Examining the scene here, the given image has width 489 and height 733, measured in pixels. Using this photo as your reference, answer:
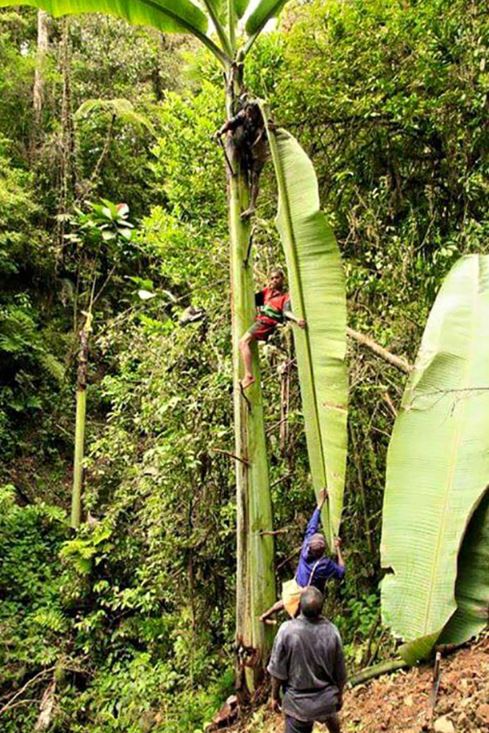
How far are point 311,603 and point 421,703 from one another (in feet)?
2.50

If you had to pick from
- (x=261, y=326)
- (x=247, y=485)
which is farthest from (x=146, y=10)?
(x=247, y=485)

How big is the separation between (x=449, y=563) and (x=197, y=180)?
15.0 feet

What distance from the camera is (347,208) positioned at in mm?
4926

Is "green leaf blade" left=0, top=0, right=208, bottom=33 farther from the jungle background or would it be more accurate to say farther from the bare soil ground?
the bare soil ground

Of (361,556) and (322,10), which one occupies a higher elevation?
(322,10)

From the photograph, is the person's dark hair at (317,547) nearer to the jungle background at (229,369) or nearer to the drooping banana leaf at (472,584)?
the jungle background at (229,369)

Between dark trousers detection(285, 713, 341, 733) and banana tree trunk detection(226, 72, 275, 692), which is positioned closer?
dark trousers detection(285, 713, 341, 733)

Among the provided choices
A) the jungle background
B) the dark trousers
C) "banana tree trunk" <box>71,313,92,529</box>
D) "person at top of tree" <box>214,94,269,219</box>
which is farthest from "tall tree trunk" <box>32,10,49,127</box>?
the dark trousers

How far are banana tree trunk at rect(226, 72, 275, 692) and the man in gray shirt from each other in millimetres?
465

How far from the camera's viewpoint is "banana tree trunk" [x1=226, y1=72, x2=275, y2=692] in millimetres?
2875

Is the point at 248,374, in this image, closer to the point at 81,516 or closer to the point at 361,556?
the point at 361,556

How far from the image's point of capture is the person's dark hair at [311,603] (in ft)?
7.70

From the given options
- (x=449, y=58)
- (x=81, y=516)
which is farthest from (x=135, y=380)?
(x=449, y=58)

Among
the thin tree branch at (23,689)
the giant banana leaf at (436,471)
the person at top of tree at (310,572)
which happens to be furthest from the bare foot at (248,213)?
the thin tree branch at (23,689)
